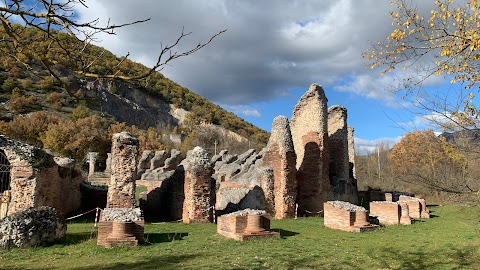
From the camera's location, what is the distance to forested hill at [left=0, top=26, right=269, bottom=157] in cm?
3766

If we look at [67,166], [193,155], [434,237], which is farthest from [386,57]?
[67,166]

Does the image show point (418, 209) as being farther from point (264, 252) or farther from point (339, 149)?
point (264, 252)

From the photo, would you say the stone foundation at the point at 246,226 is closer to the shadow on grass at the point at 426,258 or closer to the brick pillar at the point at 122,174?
the shadow on grass at the point at 426,258

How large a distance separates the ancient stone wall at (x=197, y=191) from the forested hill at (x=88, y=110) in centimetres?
421

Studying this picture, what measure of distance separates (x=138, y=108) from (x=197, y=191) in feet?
193

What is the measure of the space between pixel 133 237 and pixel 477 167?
24.6 ft

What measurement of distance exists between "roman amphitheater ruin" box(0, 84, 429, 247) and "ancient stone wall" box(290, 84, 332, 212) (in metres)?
0.05

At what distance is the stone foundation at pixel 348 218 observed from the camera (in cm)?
1350

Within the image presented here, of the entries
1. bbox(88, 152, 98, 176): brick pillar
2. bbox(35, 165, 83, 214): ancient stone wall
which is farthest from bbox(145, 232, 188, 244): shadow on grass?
bbox(88, 152, 98, 176): brick pillar

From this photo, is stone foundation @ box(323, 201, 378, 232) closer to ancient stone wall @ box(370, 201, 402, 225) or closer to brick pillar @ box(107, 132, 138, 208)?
ancient stone wall @ box(370, 201, 402, 225)

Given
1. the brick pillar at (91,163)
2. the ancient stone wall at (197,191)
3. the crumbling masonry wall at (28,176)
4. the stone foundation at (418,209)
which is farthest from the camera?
the brick pillar at (91,163)

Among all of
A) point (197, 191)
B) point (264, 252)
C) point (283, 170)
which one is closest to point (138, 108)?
point (283, 170)

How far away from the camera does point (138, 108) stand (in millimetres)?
70438

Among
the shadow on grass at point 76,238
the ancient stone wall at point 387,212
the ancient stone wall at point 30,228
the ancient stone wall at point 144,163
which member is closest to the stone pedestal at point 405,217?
the ancient stone wall at point 387,212
